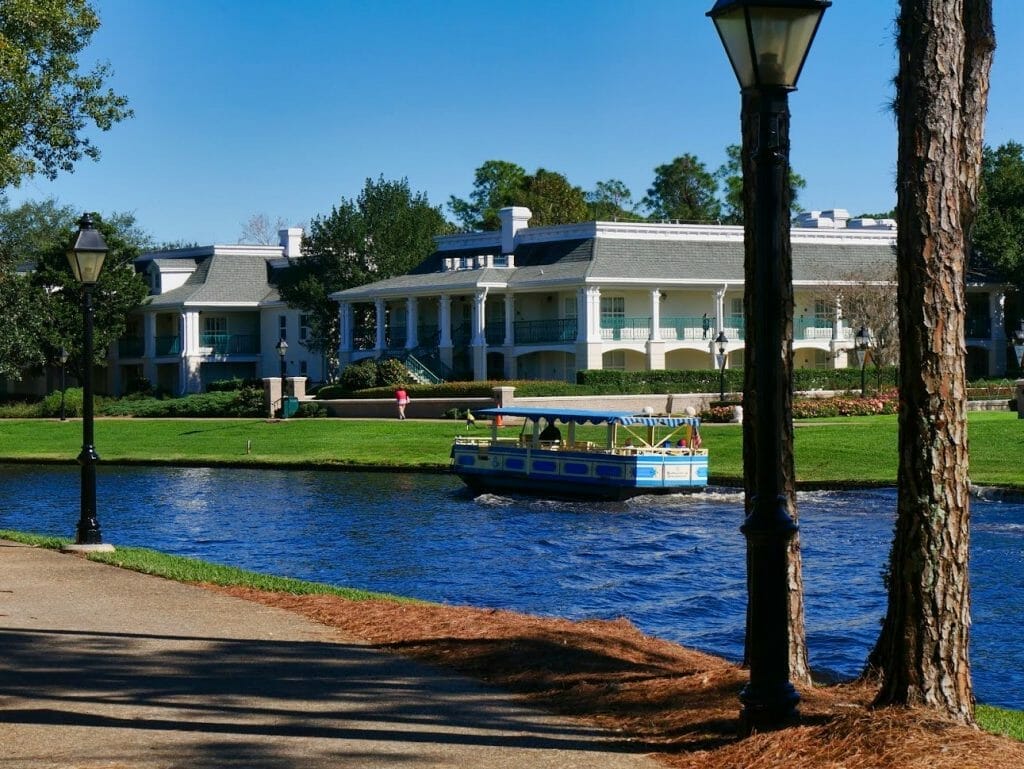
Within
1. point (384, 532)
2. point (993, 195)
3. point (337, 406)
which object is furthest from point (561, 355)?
point (384, 532)

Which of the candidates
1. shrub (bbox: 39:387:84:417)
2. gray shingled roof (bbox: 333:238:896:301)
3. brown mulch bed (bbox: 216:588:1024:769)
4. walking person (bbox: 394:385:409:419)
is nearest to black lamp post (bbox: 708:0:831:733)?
brown mulch bed (bbox: 216:588:1024:769)

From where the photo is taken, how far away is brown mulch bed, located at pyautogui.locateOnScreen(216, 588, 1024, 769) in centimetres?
777

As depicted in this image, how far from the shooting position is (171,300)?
80188mm

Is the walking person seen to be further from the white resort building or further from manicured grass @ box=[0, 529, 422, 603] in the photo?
manicured grass @ box=[0, 529, 422, 603]

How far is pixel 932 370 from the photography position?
8.49 meters

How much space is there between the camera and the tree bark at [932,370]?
335 inches

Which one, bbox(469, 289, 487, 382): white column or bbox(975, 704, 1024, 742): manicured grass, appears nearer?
bbox(975, 704, 1024, 742): manicured grass

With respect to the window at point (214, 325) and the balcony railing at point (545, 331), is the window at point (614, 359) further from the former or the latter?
the window at point (214, 325)

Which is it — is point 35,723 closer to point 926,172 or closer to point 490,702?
point 490,702

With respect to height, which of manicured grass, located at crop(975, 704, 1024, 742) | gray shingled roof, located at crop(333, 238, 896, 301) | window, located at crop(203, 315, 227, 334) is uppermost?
gray shingled roof, located at crop(333, 238, 896, 301)

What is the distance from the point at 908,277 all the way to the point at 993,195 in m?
68.4

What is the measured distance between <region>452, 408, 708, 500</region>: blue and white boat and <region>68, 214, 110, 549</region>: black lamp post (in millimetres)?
18138

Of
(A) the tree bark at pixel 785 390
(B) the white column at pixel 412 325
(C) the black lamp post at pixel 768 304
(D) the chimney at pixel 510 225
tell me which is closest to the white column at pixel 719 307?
(D) the chimney at pixel 510 225

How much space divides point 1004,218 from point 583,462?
1736 inches
